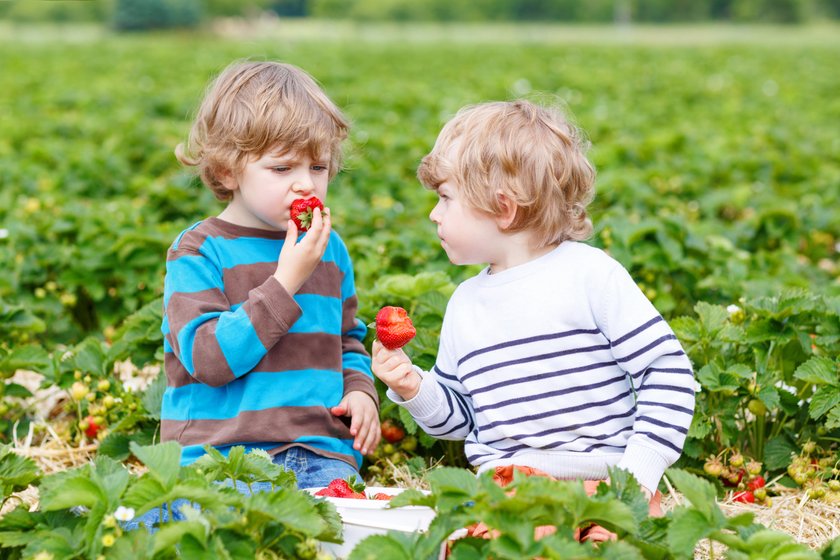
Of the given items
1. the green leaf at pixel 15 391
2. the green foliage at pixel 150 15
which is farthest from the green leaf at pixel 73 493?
the green foliage at pixel 150 15

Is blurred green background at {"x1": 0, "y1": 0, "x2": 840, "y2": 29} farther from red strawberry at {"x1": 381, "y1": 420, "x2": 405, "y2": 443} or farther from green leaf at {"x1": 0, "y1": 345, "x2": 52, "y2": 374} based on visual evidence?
red strawberry at {"x1": 381, "y1": 420, "x2": 405, "y2": 443}

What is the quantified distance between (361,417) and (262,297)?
1.72ft

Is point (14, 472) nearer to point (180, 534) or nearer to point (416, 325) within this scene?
point (180, 534)

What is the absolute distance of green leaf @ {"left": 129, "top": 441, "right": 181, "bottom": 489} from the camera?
1.94 meters

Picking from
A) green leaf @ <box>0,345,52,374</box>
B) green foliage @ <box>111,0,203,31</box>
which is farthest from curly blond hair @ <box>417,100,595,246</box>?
green foliage @ <box>111,0,203,31</box>

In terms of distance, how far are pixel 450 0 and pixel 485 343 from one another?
258 feet

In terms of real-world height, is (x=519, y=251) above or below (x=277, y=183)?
below

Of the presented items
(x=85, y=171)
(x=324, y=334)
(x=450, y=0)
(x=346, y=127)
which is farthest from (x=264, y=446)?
(x=450, y=0)

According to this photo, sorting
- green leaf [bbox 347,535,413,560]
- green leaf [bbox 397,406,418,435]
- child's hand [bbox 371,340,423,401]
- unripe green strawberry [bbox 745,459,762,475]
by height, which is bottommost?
unripe green strawberry [bbox 745,459,762,475]

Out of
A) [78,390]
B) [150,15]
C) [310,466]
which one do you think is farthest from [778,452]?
[150,15]

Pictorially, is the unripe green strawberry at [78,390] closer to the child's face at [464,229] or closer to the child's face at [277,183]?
the child's face at [277,183]

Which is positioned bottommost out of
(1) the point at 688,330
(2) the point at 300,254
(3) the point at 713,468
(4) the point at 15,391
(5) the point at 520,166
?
(4) the point at 15,391

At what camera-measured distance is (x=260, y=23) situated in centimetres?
6869

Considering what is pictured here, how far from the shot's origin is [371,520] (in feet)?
6.89
